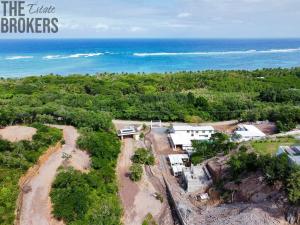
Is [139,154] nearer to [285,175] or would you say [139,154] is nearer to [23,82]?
[285,175]

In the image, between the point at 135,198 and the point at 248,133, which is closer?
the point at 135,198

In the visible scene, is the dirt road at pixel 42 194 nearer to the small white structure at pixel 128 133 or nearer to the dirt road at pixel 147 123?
the small white structure at pixel 128 133

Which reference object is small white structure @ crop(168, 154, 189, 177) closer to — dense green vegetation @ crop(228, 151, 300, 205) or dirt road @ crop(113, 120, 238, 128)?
dense green vegetation @ crop(228, 151, 300, 205)

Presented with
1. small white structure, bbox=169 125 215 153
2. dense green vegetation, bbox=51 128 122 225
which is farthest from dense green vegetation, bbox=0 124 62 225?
small white structure, bbox=169 125 215 153

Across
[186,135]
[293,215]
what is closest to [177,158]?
[186,135]

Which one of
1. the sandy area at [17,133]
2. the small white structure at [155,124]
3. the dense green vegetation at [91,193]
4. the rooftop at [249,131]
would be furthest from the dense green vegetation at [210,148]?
the sandy area at [17,133]

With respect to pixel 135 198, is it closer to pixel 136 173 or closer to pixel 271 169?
pixel 136 173
